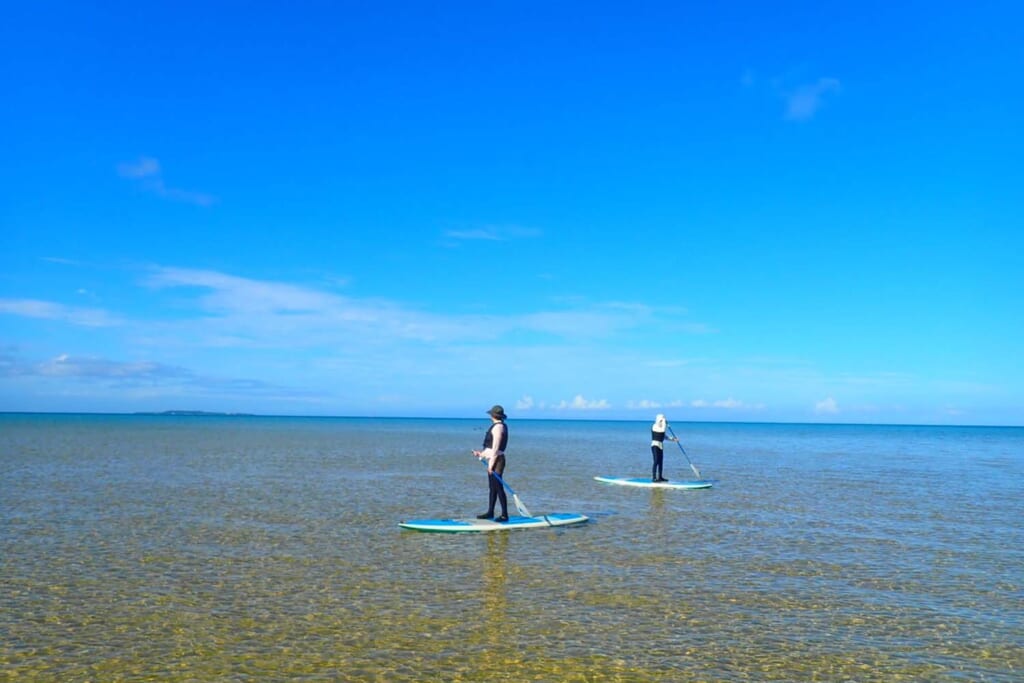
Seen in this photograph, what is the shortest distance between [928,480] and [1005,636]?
95.7 feet

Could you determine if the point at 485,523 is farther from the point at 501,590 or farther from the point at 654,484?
the point at 654,484

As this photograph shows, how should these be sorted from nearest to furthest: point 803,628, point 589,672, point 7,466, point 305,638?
point 589,672, point 305,638, point 803,628, point 7,466

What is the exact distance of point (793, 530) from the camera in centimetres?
2016

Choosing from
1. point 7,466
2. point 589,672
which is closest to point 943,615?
point 589,672

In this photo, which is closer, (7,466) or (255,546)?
(255,546)

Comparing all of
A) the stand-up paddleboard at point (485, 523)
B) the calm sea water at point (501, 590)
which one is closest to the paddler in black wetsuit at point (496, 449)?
the stand-up paddleboard at point (485, 523)

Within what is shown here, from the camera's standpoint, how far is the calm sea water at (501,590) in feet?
31.7

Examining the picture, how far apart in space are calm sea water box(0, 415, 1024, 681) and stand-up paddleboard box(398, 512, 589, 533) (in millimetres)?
372

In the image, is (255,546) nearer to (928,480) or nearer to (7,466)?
(7,466)

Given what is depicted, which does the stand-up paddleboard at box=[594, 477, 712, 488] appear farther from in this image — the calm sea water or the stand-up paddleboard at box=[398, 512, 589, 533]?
the stand-up paddleboard at box=[398, 512, 589, 533]

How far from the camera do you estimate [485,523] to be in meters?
19.2

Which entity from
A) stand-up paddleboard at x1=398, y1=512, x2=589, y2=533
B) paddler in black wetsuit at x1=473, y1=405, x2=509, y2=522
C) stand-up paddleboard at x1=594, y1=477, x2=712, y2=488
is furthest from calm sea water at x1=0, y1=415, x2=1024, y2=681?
stand-up paddleboard at x1=594, y1=477, x2=712, y2=488

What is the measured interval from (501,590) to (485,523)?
5969 mm

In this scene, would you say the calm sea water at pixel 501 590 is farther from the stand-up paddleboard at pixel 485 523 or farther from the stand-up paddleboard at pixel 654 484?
the stand-up paddleboard at pixel 654 484
